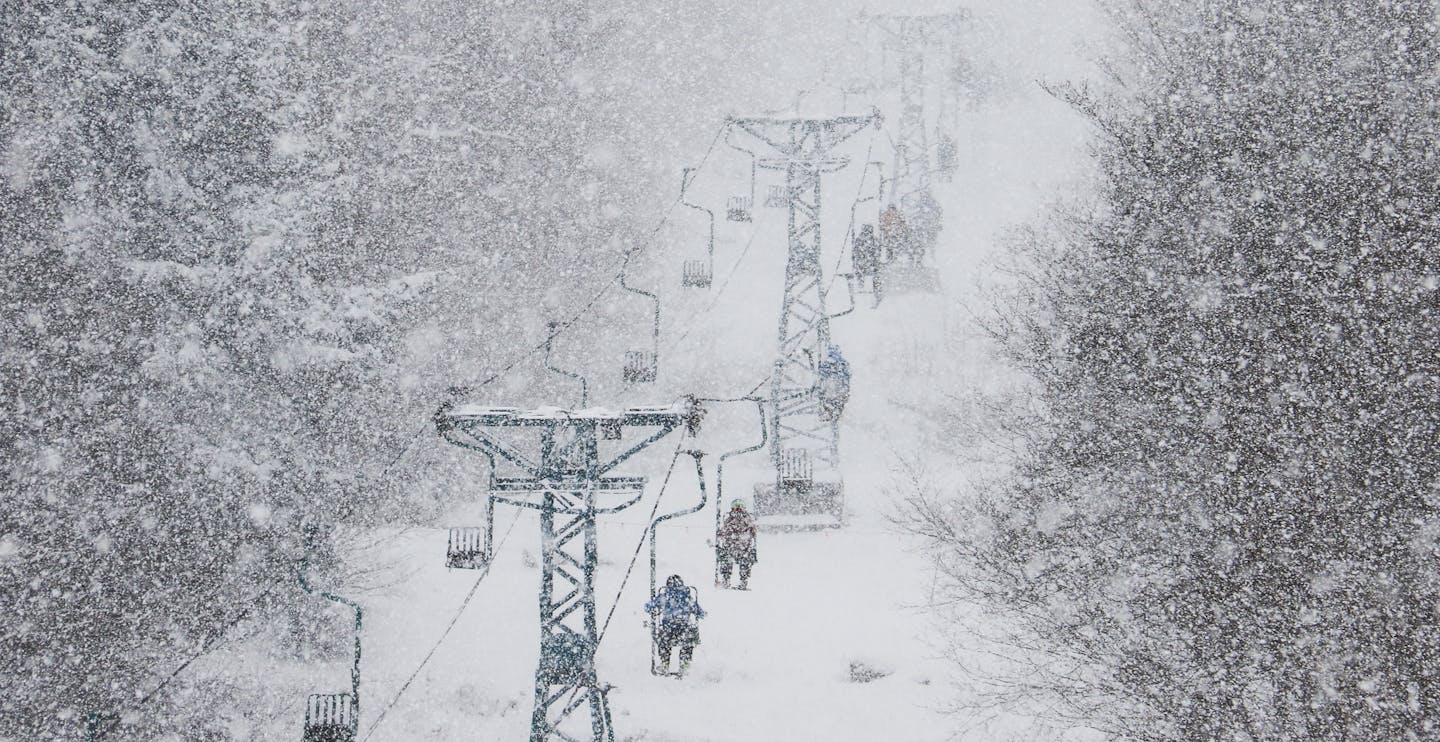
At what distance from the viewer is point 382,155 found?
16.9 meters

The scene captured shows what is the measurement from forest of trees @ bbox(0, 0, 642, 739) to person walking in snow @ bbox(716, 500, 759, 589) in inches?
229

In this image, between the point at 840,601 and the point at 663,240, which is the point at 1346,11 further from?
the point at 663,240

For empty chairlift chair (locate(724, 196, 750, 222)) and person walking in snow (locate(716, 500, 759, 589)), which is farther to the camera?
empty chairlift chair (locate(724, 196, 750, 222))

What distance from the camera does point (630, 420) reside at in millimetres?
9125

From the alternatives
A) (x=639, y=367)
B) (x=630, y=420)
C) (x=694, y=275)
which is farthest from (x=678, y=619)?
(x=694, y=275)

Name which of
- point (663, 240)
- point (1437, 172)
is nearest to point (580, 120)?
point (663, 240)

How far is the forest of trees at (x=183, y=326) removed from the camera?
11.2 m

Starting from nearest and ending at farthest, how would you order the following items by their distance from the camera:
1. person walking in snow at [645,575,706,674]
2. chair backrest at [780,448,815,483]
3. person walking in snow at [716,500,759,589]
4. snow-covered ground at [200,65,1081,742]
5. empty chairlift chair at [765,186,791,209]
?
1. person walking in snow at [645,575,706,674]
2. person walking in snow at [716,500,759,589]
3. snow-covered ground at [200,65,1081,742]
4. chair backrest at [780,448,815,483]
5. empty chairlift chair at [765,186,791,209]

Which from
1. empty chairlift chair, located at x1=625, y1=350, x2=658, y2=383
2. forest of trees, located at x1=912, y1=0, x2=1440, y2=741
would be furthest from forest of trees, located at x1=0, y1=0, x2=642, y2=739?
forest of trees, located at x1=912, y1=0, x2=1440, y2=741

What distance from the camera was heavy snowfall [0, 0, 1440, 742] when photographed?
22.2ft

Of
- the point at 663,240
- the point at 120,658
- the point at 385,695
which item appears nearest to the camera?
the point at 120,658

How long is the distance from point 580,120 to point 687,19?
545 inches

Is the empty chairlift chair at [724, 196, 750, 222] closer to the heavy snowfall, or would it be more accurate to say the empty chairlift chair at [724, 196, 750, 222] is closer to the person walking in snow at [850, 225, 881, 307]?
the heavy snowfall

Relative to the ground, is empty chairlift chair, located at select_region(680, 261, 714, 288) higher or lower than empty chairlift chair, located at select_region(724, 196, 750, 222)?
lower
